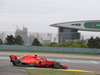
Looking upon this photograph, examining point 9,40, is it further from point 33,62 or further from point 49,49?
point 33,62

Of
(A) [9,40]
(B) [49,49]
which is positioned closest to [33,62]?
(B) [49,49]

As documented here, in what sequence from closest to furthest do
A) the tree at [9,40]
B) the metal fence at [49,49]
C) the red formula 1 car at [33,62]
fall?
the red formula 1 car at [33,62]
the metal fence at [49,49]
the tree at [9,40]

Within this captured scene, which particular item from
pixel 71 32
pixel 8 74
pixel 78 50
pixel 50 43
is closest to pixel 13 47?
pixel 78 50

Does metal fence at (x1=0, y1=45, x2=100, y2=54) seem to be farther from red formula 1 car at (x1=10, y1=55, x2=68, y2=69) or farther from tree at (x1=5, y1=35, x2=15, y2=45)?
red formula 1 car at (x1=10, y1=55, x2=68, y2=69)

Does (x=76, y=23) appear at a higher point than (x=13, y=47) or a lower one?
higher

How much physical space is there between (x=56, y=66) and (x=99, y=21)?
78.5 meters

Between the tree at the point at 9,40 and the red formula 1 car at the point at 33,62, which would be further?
the tree at the point at 9,40

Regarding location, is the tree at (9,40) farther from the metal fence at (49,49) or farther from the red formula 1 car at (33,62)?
the red formula 1 car at (33,62)

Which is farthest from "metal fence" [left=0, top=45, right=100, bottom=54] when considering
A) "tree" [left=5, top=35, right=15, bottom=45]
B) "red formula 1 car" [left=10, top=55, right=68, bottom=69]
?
"red formula 1 car" [left=10, top=55, right=68, bottom=69]

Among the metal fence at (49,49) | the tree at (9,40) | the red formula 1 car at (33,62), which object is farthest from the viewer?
the tree at (9,40)

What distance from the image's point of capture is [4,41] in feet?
176

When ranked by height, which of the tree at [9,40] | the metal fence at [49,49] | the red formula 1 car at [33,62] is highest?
the tree at [9,40]

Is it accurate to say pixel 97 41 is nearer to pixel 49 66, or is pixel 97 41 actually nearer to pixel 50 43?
pixel 50 43

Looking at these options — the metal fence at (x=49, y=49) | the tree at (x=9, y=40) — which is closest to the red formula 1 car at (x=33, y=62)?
the metal fence at (x=49, y=49)
